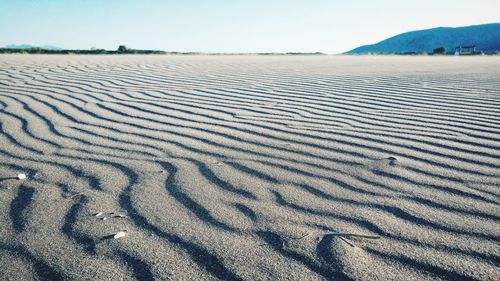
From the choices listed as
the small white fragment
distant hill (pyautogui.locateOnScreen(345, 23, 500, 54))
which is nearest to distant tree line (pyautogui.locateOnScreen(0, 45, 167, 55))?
the small white fragment

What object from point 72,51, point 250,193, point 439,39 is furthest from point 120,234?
point 439,39

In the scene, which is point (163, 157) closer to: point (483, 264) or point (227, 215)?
point (227, 215)

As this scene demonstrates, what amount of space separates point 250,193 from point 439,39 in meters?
96.1

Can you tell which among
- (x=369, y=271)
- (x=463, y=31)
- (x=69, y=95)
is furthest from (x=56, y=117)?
(x=463, y=31)

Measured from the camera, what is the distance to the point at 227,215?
5.18ft

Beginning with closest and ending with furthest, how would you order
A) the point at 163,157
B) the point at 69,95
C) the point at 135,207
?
the point at 135,207, the point at 163,157, the point at 69,95

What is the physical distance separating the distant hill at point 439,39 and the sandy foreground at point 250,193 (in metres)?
78.7

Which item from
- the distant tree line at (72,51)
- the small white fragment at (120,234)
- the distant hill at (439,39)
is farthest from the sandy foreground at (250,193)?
the distant hill at (439,39)

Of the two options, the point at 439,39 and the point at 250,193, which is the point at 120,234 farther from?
the point at 439,39

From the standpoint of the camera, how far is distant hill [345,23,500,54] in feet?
250

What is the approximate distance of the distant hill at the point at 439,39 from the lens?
76312 mm

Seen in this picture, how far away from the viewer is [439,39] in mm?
84812

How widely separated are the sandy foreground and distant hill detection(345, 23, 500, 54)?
7874cm

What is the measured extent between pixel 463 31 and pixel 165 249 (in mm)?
100302
